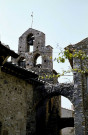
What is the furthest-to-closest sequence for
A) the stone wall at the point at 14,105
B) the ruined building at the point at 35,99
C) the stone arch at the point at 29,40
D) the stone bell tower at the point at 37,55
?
the stone arch at the point at 29,40
the stone bell tower at the point at 37,55
the ruined building at the point at 35,99
the stone wall at the point at 14,105

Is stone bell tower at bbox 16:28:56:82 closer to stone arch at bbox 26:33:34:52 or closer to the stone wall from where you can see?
stone arch at bbox 26:33:34:52

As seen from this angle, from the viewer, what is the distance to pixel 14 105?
904 centimetres

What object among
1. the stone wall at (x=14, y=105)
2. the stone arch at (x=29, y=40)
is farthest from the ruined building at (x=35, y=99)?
the stone arch at (x=29, y=40)

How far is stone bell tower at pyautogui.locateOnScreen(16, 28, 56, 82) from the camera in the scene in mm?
13344

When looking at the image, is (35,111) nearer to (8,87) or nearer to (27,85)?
(27,85)

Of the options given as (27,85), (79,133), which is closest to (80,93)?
(79,133)

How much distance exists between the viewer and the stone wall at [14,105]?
27.3 feet

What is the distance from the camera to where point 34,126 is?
10.5m

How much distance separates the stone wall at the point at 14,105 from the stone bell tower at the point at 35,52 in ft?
9.78

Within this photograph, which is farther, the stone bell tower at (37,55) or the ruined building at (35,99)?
the stone bell tower at (37,55)

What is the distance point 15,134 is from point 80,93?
140 inches

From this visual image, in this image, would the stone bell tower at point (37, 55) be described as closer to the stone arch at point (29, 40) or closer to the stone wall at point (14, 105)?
the stone arch at point (29, 40)

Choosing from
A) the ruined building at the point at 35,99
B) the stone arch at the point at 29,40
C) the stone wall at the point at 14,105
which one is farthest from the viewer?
the stone arch at the point at 29,40

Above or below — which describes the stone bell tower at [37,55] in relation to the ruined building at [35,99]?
above
